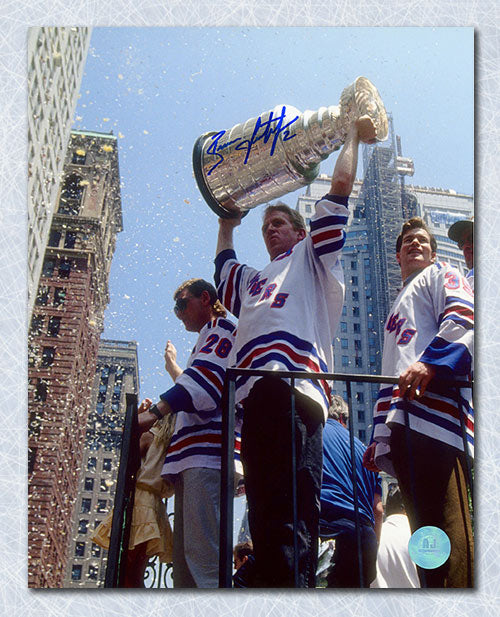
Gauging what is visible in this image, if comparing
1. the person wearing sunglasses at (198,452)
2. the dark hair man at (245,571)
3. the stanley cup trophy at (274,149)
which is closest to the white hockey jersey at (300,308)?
the person wearing sunglasses at (198,452)

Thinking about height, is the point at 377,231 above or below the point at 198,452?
above

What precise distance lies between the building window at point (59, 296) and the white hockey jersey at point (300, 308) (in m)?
0.67

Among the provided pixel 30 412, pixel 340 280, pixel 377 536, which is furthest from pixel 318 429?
pixel 30 412

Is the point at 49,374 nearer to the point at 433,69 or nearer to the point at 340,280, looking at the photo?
the point at 340,280

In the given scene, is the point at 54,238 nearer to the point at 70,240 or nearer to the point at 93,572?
the point at 70,240

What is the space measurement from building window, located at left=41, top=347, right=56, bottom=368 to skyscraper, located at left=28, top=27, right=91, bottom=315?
6.9 inches

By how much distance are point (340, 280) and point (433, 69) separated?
2.68ft

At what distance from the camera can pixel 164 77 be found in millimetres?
2316

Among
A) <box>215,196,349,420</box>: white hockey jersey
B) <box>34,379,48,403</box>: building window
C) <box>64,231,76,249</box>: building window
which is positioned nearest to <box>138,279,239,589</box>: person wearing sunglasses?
<box>215,196,349,420</box>: white hockey jersey

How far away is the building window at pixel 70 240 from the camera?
95.0 inches

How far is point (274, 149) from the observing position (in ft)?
6.75

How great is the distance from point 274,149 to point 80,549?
1254 mm
